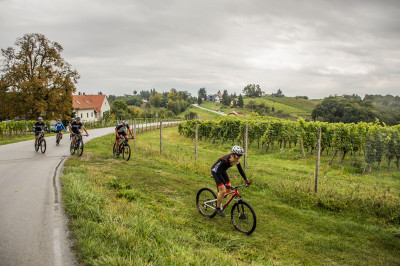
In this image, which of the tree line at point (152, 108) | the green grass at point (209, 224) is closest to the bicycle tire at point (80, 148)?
the green grass at point (209, 224)

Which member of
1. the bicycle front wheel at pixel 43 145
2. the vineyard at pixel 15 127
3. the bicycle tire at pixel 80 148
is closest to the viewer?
the bicycle tire at pixel 80 148

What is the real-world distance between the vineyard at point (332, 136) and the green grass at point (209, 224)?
365 cm

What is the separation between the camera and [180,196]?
8070 mm

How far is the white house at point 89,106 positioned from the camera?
6869 centimetres

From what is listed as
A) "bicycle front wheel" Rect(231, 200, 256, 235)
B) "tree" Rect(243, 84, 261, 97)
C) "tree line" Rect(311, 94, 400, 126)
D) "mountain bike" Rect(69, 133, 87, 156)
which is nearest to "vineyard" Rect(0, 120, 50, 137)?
"mountain bike" Rect(69, 133, 87, 156)

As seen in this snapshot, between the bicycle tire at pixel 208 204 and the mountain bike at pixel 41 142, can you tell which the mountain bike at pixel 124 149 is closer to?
the mountain bike at pixel 41 142

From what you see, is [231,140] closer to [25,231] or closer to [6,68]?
[25,231]

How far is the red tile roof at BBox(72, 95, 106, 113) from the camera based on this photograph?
6956 centimetres

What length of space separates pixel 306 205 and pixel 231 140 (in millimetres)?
16771

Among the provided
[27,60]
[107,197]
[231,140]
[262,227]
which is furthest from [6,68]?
[262,227]

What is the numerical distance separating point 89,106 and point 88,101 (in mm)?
2755

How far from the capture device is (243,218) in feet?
20.1

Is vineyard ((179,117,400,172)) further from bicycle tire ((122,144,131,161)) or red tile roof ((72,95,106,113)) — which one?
red tile roof ((72,95,106,113))

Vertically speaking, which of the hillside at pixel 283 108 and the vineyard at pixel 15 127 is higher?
the hillside at pixel 283 108
